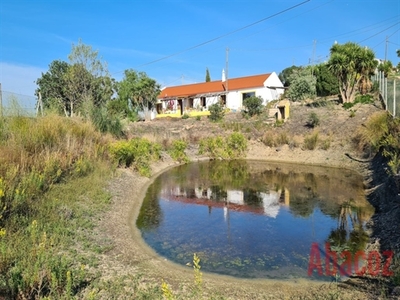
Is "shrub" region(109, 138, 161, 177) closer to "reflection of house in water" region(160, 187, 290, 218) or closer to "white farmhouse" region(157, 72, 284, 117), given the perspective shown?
"reflection of house in water" region(160, 187, 290, 218)

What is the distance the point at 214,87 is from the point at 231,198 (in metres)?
32.2

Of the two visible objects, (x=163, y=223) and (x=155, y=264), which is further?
(x=163, y=223)

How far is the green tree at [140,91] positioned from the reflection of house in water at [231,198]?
29129 mm

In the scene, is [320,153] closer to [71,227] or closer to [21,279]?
[71,227]

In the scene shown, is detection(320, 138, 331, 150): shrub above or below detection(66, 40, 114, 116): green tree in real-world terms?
below

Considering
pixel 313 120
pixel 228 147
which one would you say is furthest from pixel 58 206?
pixel 313 120

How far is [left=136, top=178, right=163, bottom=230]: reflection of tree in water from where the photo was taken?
350 inches

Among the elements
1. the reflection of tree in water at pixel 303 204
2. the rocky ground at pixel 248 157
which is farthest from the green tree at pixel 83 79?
the reflection of tree in water at pixel 303 204

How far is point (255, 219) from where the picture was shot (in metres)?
9.40

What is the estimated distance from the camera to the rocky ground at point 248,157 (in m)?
4.98

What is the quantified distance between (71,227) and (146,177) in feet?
27.4

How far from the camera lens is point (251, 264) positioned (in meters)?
6.28

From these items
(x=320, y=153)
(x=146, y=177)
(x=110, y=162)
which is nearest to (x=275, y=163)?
(x=320, y=153)

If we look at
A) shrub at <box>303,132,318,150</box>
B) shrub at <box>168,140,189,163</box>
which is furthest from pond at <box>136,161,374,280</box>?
shrub at <box>168,140,189,163</box>
